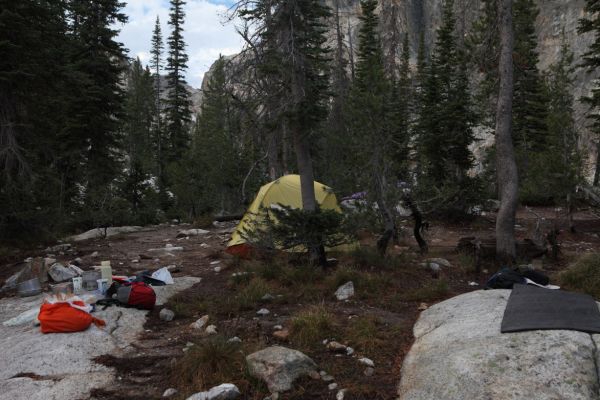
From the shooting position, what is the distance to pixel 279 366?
4.39 meters

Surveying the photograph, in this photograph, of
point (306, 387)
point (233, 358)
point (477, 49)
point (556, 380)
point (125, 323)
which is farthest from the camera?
point (477, 49)

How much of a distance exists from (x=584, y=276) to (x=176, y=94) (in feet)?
124

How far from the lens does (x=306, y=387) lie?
4.33 metres

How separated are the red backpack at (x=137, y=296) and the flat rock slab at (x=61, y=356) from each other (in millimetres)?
132

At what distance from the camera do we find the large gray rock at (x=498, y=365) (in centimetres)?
343

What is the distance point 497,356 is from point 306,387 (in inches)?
69.4

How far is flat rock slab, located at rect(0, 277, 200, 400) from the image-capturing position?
441 cm

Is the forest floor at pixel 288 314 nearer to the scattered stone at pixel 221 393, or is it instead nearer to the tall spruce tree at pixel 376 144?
the scattered stone at pixel 221 393

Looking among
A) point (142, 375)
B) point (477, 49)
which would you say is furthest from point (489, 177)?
point (142, 375)

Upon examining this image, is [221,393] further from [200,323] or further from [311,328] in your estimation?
[200,323]

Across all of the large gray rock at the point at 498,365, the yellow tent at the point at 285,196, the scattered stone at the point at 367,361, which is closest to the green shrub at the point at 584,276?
the large gray rock at the point at 498,365

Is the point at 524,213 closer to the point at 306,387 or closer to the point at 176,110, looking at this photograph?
the point at 306,387

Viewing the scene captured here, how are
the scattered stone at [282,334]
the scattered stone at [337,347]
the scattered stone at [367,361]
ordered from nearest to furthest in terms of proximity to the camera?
the scattered stone at [367,361] < the scattered stone at [337,347] < the scattered stone at [282,334]

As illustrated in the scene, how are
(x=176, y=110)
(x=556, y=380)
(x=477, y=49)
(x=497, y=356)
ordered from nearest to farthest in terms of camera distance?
(x=556, y=380), (x=497, y=356), (x=477, y=49), (x=176, y=110)
